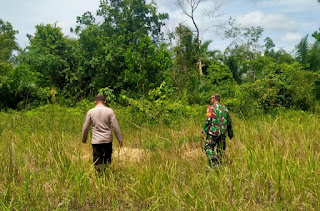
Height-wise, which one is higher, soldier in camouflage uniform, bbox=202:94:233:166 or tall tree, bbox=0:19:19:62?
tall tree, bbox=0:19:19:62

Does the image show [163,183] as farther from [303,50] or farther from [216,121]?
[303,50]

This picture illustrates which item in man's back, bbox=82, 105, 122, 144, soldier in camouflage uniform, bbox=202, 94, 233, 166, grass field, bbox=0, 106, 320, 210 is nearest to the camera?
grass field, bbox=0, 106, 320, 210

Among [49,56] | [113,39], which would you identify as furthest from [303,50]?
[49,56]

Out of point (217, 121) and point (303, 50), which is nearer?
point (217, 121)

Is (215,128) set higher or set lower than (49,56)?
lower

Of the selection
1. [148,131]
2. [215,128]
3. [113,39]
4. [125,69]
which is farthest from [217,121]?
[113,39]

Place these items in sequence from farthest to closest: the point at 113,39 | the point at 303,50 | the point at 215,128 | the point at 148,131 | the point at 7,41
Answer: the point at 7,41 → the point at 303,50 → the point at 113,39 → the point at 215,128 → the point at 148,131

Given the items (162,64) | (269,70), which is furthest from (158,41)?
(162,64)

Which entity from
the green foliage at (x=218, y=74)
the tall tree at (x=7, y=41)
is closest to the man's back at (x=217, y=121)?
the green foliage at (x=218, y=74)

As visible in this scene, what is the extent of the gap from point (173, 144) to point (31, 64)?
62.9 ft

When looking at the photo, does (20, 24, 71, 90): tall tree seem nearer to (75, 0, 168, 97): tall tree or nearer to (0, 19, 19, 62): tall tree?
(75, 0, 168, 97): tall tree

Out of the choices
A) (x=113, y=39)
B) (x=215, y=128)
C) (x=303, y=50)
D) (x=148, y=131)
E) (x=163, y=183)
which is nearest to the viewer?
(x=163, y=183)

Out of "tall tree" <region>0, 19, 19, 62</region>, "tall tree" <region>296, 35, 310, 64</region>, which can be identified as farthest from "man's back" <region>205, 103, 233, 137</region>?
"tall tree" <region>0, 19, 19, 62</region>

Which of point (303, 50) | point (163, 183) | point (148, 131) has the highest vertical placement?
point (303, 50)
